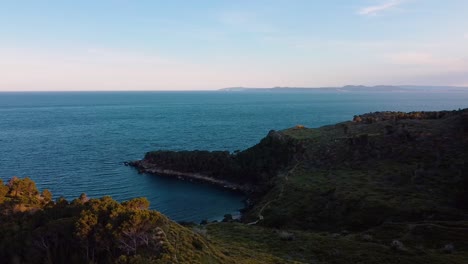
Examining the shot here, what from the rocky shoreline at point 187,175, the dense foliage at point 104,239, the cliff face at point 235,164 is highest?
the dense foliage at point 104,239

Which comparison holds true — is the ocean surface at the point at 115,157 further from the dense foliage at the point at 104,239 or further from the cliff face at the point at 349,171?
the dense foliage at the point at 104,239

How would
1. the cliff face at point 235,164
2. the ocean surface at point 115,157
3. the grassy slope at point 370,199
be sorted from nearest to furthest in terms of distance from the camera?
the grassy slope at point 370,199 → the ocean surface at point 115,157 → the cliff face at point 235,164

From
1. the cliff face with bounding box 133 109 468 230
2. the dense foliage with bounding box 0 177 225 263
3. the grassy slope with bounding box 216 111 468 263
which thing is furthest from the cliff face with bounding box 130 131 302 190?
the dense foliage with bounding box 0 177 225 263

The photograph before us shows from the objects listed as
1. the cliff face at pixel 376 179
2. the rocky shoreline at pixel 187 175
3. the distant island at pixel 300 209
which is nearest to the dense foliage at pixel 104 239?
the distant island at pixel 300 209

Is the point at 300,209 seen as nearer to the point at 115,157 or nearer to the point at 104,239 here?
the point at 104,239

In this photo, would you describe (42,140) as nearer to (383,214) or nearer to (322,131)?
(322,131)

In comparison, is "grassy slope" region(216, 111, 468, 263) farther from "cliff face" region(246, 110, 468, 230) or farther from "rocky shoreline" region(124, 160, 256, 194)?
"rocky shoreline" region(124, 160, 256, 194)
